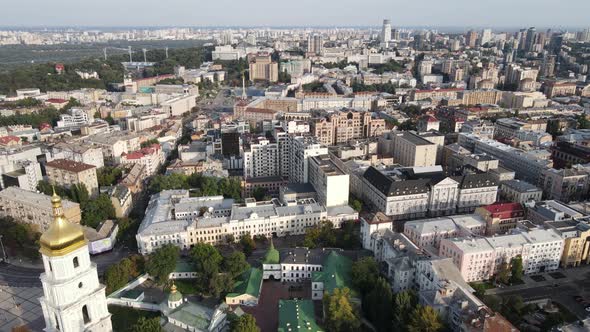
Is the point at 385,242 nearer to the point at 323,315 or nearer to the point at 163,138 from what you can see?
the point at 323,315

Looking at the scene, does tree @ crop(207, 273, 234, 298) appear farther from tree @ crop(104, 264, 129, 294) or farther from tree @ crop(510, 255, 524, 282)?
tree @ crop(510, 255, 524, 282)

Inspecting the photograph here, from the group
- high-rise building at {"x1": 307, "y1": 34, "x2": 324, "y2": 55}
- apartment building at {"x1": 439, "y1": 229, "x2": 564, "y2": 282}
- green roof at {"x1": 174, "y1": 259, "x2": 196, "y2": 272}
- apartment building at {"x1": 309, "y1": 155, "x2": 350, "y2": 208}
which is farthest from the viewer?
high-rise building at {"x1": 307, "y1": 34, "x2": 324, "y2": 55}

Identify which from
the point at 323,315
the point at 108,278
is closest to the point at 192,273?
the point at 108,278

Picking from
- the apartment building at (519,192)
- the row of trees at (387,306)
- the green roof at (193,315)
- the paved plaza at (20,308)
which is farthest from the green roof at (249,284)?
the apartment building at (519,192)

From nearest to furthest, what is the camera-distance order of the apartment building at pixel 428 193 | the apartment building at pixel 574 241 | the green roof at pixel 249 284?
1. the green roof at pixel 249 284
2. the apartment building at pixel 574 241
3. the apartment building at pixel 428 193

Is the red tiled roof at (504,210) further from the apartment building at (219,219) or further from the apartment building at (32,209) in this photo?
the apartment building at (32,209)

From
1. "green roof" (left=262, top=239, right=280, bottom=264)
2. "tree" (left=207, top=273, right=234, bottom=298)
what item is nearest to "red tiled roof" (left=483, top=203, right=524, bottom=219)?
"green roof" (left=262, top=239, right=280, bottom=264)

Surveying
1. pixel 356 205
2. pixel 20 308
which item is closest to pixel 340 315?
pixel 356 205
